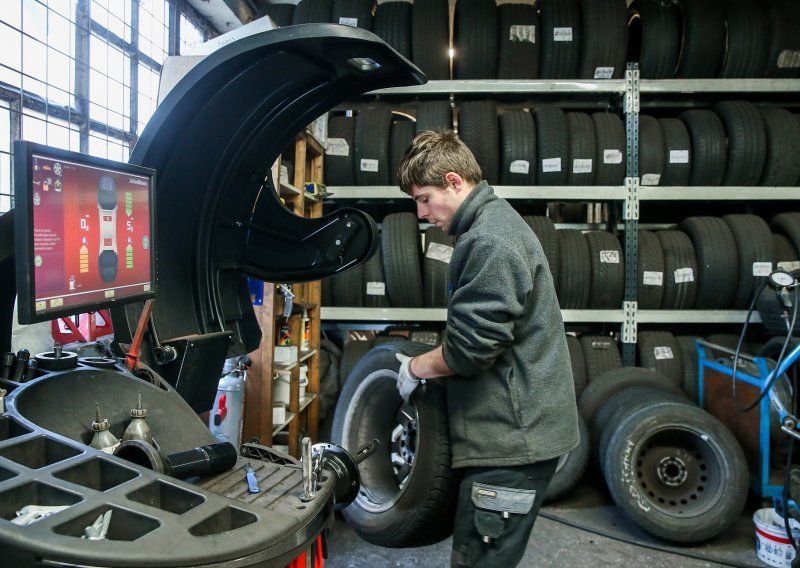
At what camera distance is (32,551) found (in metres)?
0.58

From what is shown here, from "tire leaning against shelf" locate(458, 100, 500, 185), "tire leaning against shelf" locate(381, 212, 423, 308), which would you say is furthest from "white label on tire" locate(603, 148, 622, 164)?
"tire leaning against shelf" locate(381, 212, 423, 308)

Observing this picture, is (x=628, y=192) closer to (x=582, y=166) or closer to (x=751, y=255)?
(x=582, y=166)

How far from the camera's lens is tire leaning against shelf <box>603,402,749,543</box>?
2691 mm

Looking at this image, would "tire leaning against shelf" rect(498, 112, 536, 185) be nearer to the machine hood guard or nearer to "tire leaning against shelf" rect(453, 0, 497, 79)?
"tire leaning against shelf" rect(453, 0, 497, 79)

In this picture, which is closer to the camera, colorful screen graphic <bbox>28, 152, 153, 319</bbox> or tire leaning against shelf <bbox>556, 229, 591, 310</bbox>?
colorful screen graphic <bbox>28, 152, 153, 319</bbox>

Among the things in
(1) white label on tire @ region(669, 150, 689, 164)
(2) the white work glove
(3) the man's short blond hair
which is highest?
(1) white label on tire @ region(669, 150, 689, 164)

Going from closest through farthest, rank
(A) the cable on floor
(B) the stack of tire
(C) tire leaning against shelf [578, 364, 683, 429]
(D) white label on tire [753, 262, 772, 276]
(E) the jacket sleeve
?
(E) the jacket sleeve, (A) the cable on floor, (C) tire leaning against shelf [578, 364, 683, 429], (D) white label on tire [753, 262, 772, 276], (B) the stack of tire

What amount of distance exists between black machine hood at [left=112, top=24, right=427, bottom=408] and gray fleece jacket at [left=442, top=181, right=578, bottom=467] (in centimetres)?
43

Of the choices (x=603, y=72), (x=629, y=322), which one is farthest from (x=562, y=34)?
(x=629, y=322)

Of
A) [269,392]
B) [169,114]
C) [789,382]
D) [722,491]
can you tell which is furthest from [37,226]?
[789,382]

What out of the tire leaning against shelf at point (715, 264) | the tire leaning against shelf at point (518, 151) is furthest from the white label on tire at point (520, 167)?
the tire leaning against shelf at point (715, 264)

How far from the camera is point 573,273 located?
3602 millimetres

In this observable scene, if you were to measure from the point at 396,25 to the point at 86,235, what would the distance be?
3.14m

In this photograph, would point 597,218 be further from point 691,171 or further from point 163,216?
point 163,216
